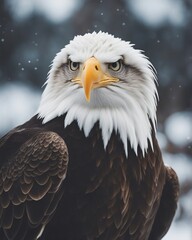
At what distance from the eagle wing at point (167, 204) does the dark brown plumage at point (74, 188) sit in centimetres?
30

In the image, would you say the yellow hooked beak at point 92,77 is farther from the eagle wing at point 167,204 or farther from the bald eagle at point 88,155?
the eagle wing at point 167,204

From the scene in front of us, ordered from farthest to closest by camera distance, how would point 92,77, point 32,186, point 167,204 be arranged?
1. point 167,204
2. point 32,186
3. point 92,77

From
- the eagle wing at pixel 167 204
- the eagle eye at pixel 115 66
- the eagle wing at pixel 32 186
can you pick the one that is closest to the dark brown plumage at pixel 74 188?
the eagle wing at pixel 32 186

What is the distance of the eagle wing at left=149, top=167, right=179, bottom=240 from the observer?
679 centimetres

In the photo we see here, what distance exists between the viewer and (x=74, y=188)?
6.27m

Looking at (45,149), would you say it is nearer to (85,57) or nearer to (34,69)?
(85,57)

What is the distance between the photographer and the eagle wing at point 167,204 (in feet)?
22.3

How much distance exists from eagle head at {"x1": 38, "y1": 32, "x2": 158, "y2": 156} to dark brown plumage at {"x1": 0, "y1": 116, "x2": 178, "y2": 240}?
90mm

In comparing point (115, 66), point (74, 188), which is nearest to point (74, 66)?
point (115, 66)

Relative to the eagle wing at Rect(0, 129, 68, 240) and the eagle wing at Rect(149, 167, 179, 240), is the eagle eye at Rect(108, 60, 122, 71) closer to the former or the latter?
the eagle wing at Rect(0, 129, 68, 240)

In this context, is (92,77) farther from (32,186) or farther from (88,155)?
(32,186)

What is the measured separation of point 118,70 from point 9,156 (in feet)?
2.96

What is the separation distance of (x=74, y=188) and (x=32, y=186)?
267 millimetres

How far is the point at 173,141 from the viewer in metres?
12.9
